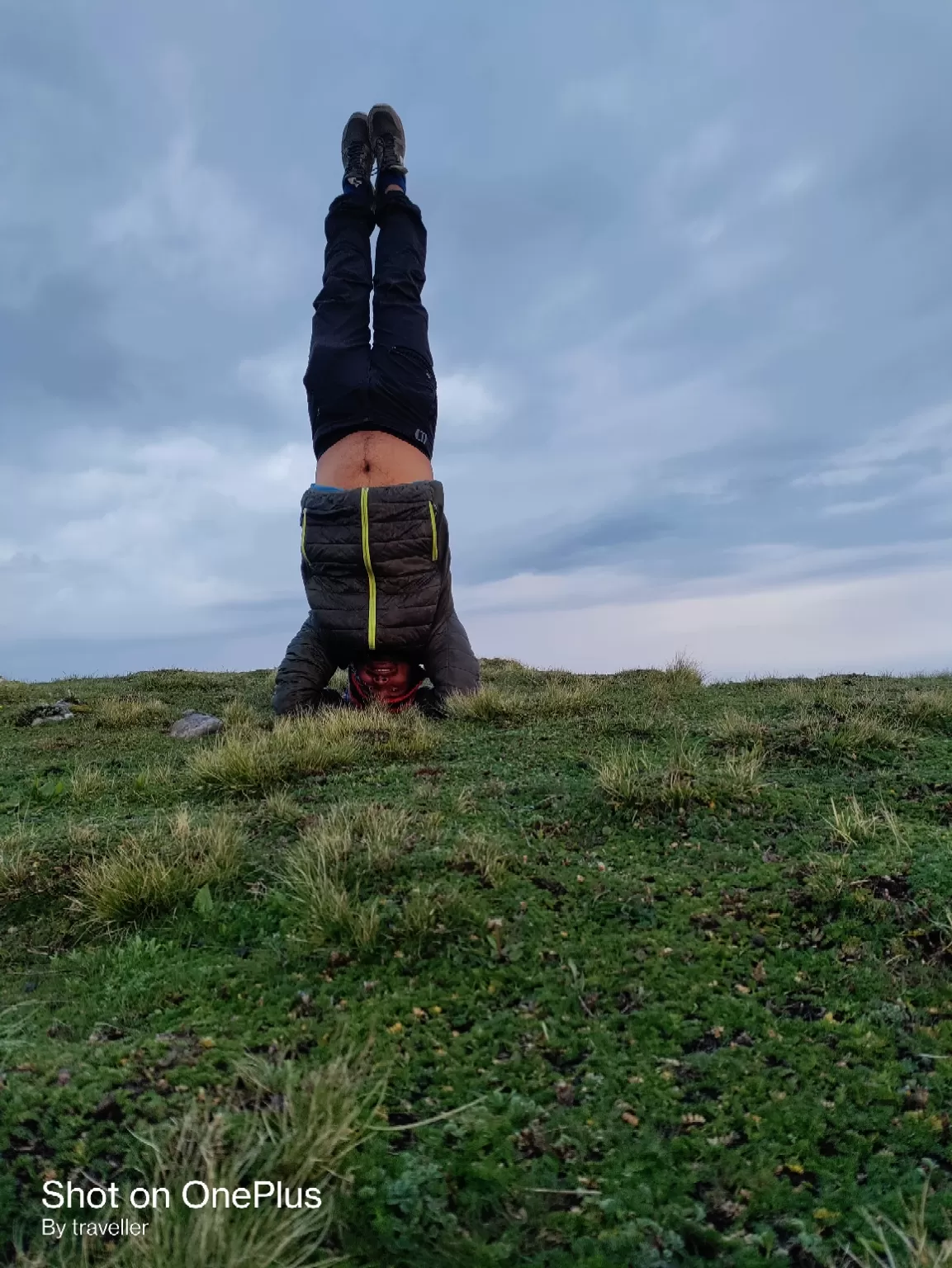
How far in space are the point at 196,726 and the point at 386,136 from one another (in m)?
7.03

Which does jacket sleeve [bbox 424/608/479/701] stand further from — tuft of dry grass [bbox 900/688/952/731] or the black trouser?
tuft of dry grass [bbox 900/688/952/731]

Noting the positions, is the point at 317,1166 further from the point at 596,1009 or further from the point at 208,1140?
the point at 596,1009

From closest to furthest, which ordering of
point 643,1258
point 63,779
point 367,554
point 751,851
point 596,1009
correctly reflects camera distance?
point 643,1258, point 596,1009, point 751,851, point 63,779, point 367,554

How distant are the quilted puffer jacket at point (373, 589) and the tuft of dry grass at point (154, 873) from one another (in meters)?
4.72

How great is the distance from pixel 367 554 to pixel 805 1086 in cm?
656

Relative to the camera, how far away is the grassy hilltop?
60.5 inches

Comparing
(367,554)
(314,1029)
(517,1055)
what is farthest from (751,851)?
(367,554)

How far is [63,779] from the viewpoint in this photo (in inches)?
210

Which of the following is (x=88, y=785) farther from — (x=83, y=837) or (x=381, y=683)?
(x=381, y=683)

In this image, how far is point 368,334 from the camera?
8.71m

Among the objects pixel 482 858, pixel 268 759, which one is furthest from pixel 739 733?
pixel 268 759

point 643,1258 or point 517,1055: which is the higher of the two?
point 517,1055

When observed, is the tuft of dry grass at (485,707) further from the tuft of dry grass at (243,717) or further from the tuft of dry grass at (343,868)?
the tuft of dry grass at (343,868)

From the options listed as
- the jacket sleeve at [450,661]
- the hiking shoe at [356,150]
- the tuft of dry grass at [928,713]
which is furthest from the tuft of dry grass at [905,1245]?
the hiking shoe at [356,150]
